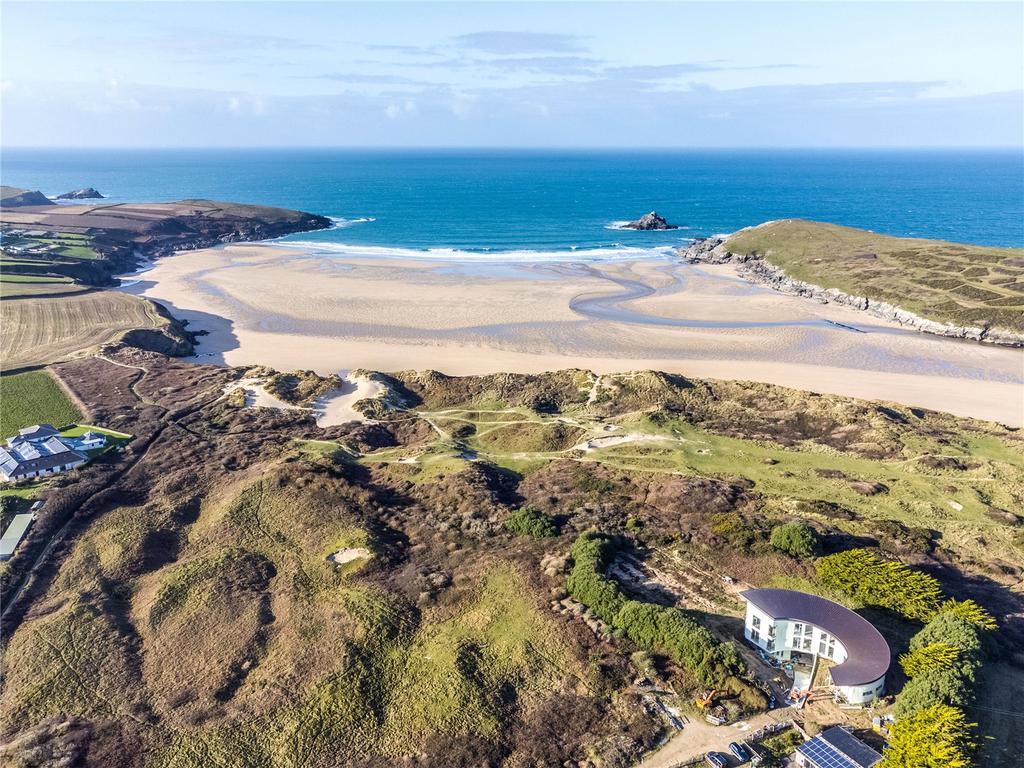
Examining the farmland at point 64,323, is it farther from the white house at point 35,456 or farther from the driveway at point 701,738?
the driveway at point 701,738

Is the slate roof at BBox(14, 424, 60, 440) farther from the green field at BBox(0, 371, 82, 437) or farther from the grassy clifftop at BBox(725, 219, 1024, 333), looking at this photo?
the grassy clifftop at BBox(725, 219, 1024, 333)

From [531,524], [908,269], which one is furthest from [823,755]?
[908,269]

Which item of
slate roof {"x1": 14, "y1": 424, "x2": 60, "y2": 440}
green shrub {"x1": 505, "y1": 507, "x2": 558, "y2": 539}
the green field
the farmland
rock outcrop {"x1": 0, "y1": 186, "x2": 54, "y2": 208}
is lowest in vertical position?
green shrub {"x1": 505, "y1": 507, "x2": 558, "y2": 539}

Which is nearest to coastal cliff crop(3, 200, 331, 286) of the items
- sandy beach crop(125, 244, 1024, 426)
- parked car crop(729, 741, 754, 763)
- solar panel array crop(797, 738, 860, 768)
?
sandy beach crop(125, 244, 1024, 426)

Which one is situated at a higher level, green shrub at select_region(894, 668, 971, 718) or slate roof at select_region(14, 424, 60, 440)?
slate roof at select_region(14, 424, 60, 440)

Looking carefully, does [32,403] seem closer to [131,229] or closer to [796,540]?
[796,540]
